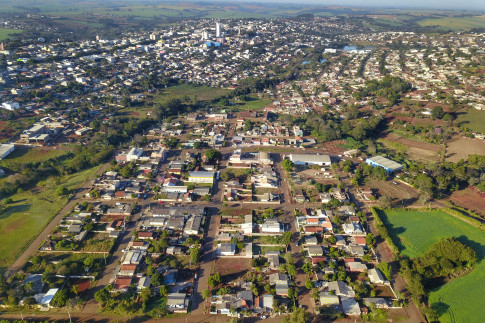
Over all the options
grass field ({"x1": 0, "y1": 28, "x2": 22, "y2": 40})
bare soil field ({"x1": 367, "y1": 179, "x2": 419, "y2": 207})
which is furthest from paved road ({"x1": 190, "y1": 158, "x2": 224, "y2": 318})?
grass field ({"x1": 0, "y1": 28, "x2": 22, "y2": 40})

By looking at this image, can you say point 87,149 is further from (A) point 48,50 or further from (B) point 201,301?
(A) point 48,50

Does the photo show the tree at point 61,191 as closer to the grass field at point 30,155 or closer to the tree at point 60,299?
the grass field at point 30,155

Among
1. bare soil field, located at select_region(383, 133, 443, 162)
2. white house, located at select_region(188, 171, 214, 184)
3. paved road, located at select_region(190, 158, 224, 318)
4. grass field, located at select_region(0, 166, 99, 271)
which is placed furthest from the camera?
bare soil field, located at select_region(383, 133, 443, 162)

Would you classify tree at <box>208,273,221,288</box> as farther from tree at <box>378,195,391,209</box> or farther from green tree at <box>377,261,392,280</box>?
tree at <box>378,195,391,209</box>

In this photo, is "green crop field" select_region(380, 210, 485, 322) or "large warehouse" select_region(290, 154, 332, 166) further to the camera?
"large warehouse" select_region(290, 154, 332, 166)

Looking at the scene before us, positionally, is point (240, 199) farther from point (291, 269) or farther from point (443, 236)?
point (443, 236)

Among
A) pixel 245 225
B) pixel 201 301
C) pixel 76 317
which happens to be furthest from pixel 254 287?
pixel 76 317

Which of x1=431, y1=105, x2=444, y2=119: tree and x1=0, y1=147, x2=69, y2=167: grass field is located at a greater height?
x1=431, y1=105, x2=444, y2=119: tree
